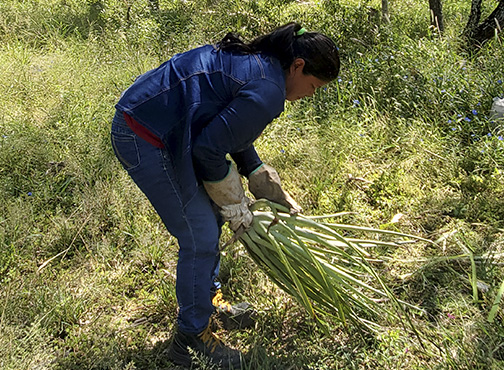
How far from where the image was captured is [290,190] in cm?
293

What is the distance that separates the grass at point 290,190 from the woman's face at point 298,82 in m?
1.05

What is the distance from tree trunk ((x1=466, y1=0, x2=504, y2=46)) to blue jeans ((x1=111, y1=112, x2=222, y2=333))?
3.60m

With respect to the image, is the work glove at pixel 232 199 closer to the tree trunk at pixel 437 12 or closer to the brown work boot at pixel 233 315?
the brown work boot at pixel 233 315

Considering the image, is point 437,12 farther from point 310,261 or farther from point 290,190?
point 310,261

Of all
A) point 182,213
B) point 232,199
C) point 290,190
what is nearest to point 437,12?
point 290,190

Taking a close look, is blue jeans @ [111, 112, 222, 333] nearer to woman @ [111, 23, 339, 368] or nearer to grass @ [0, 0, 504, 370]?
woman @ [111, 23, 339, 368]

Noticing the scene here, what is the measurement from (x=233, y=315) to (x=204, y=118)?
101 centimetres

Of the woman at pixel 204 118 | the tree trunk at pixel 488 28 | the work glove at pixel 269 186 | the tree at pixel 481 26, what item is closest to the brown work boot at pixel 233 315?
the woman at pixel 204 118

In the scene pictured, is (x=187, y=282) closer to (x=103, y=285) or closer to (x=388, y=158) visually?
(x=103, y=285)

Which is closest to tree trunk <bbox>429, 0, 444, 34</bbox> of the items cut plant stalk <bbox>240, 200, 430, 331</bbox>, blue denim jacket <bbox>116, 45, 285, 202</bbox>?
cut plant stalk <bbox>240, 200, 430, 331</bbox>

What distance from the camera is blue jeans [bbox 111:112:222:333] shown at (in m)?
1.66

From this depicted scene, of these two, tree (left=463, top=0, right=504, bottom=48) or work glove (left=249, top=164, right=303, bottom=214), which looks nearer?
work glove (left=249, top=164, right=303, bottom=214)

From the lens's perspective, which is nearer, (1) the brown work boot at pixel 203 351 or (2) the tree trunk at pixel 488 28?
(1) the brown work boot at pixel 203 351

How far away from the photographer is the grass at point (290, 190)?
1.98 meters
